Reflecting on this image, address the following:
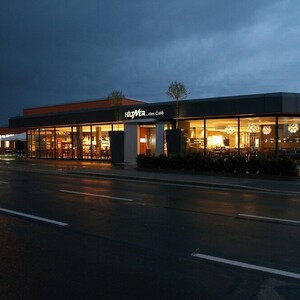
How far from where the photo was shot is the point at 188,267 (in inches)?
235

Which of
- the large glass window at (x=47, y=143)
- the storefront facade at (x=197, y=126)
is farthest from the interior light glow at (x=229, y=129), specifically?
the large glass window at (x=47, y=143)

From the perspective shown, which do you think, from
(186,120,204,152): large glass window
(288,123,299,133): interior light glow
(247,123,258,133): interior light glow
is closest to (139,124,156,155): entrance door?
(186,120,204,152): large glass window

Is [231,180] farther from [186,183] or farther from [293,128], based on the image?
Result: [293,128]

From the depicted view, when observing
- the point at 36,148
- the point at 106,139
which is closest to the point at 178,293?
the point at 106,139

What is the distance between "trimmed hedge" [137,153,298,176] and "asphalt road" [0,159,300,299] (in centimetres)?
790

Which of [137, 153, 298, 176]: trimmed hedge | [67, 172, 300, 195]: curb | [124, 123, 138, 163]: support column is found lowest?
[67, 172, 300, 195]: curb

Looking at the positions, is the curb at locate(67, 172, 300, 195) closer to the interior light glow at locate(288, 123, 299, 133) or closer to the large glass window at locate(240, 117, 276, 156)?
the large glass window at locate(240, 117, 276, 156)

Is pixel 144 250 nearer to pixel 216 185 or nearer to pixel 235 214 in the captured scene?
pixel 235 214

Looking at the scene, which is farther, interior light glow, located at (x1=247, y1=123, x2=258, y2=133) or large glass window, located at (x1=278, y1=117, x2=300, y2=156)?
interior light glow, located at (x1=247, y1=123, x2=258, y2=133)

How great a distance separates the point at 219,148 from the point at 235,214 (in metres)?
19.4

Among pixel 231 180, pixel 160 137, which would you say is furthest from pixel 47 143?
pixel 231 180

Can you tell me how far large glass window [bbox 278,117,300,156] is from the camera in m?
26.8

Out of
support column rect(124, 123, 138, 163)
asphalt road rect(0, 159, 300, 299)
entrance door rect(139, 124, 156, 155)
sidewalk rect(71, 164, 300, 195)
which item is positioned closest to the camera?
asphalt road rect(0, 159, 300, 299)

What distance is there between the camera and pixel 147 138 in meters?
32.6
